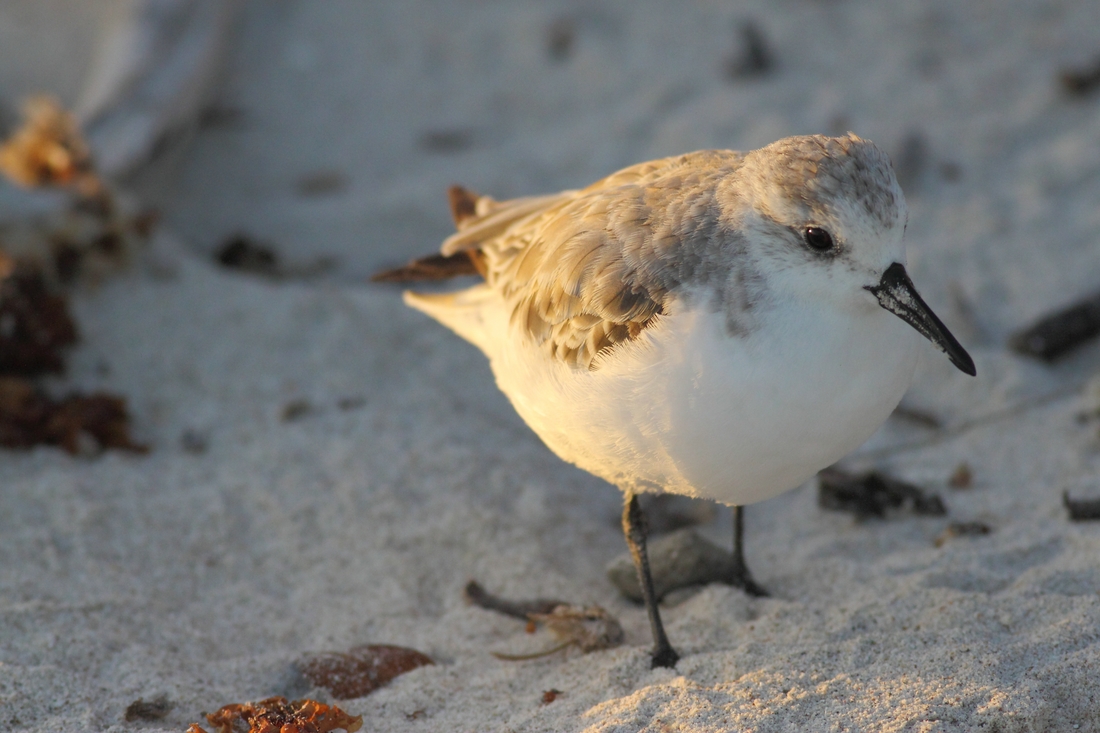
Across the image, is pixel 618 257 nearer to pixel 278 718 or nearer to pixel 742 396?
pixel 742 396

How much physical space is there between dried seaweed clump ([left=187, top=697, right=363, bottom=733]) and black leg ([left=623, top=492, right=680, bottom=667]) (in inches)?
38.3

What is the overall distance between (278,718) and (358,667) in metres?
0.47

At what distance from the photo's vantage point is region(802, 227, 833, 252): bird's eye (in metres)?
2.69

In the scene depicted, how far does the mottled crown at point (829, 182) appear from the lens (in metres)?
2.64

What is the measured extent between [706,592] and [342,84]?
5.41 meters

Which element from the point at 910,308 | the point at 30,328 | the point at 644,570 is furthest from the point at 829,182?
the point at 30,328

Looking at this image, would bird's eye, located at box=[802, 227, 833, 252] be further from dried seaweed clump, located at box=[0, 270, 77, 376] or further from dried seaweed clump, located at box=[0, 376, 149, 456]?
dried seaweed clump, located at box=[0, 270, 77, 376]

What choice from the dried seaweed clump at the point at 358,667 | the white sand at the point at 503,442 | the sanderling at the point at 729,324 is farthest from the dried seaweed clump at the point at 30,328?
the sanderling at the point at 729,324

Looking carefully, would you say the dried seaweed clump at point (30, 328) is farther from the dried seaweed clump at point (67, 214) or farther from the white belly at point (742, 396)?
the white belly at point (742, 396)

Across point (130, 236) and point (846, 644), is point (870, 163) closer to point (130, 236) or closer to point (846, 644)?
point (846, 644)

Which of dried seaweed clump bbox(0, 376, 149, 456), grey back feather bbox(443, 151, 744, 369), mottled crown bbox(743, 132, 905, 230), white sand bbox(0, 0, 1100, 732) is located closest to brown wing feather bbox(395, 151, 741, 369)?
grey back feather bbox(443, 151, 744, 369)

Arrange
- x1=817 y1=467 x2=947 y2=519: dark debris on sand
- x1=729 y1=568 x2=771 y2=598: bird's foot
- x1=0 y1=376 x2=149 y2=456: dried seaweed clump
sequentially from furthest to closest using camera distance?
1. x1=0 y1=376 x2=149 y2=456: dried seaweed clump
2. x1=817 y1=467 x2=947 y2=519: dark debris on sand
3. x1=729 y1=568 x2=771 y2=598: bird's foot

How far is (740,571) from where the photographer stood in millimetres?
3711

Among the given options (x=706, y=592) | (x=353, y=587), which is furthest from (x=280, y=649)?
(x=706, y=592)
